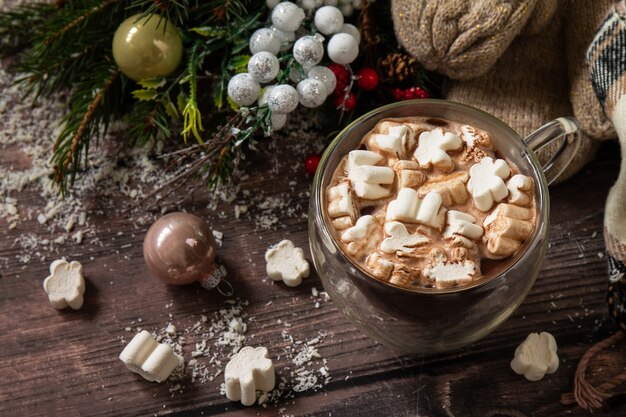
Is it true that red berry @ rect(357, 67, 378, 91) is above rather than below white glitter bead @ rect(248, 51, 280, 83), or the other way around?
below

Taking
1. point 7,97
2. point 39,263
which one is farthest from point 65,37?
point 39,263

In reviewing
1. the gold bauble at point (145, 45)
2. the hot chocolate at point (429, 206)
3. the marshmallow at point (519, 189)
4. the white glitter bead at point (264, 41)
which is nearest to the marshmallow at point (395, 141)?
the hot chocolate at point (429, 206)

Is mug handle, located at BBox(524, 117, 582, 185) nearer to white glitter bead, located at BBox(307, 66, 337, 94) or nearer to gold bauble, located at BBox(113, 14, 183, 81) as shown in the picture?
white glitter bead, located at BBox(307, 66, 337, 94)

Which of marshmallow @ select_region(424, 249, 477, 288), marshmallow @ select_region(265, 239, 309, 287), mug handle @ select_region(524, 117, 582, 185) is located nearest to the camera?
marshmallow @ select_region(424, 249, 477, 288)

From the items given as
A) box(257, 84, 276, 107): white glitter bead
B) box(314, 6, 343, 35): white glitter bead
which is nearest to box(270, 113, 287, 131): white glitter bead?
box(257, 84, 276, 107): white glitter bead

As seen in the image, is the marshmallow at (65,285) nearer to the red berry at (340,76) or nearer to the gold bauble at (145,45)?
the gold bauble at (145,45)

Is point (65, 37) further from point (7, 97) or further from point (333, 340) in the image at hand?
→ point (333, 340)

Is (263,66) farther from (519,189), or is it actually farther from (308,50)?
(519,189)
